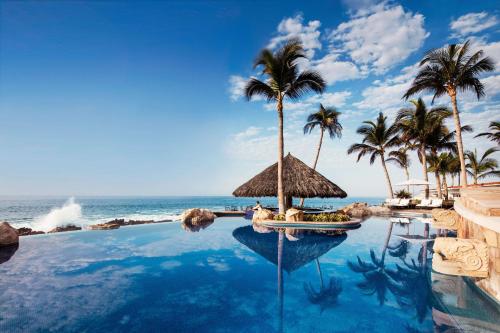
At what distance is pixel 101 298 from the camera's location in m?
5.88

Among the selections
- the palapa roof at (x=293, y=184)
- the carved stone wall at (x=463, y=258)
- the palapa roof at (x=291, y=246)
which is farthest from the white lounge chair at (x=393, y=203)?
the carved stone wall at (x=463, y=258)

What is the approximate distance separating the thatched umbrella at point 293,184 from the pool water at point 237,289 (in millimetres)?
6924

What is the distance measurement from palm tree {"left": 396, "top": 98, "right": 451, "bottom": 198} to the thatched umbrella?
11144mm

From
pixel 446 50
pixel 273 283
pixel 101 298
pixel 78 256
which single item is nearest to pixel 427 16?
pixel 446 50

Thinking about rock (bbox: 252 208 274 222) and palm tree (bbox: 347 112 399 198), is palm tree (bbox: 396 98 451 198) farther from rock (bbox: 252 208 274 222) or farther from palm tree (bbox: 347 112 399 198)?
rock (bbox: 252 208 274 222)

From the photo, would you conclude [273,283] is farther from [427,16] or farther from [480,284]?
[427,16]

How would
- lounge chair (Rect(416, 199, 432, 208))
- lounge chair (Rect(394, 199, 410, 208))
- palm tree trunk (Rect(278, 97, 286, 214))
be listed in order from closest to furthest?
palm tree trunk (Rect(278, 97, 286, 214))
lounge chair (Rect(416, 199, 432, 208))
lounge chair (Rect(394, 199, 410, 208))

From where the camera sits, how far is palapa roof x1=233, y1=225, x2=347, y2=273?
8758 millimetres

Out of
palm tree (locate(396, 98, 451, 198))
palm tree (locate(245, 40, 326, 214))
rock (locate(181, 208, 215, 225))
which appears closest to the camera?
palm tree (locate(245, 40, 326, 214))

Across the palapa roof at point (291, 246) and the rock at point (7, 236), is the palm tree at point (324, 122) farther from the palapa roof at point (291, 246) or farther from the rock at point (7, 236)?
the rock at point (7, 236)

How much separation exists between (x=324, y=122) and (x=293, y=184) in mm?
9667

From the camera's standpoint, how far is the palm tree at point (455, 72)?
15.3m

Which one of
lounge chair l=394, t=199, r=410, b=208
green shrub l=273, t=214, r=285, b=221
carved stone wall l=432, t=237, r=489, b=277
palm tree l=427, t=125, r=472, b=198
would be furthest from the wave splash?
palm tree l=427, t=125, r=472, b=198

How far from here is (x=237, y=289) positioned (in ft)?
21.2
